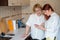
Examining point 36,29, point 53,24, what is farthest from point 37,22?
point 53,24

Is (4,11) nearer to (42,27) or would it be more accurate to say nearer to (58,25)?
(42,27)

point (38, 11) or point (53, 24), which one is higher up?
point (38, 11)

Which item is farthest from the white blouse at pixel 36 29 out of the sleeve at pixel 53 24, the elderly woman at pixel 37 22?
the sleeve at pixel 53 24

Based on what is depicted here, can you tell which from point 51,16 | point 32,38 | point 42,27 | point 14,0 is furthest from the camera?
point 14,0

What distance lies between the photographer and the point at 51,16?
2.40 metres

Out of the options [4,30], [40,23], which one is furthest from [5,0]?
[40,23]

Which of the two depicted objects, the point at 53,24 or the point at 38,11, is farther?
the point at 38,11

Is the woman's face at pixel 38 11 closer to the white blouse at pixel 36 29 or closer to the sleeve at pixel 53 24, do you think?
the white blouse at pixel 36 29

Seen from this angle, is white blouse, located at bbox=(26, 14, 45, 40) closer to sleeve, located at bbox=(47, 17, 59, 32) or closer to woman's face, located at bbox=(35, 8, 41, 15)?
woman's face, located at bbox=(35, 8, 41, 15)

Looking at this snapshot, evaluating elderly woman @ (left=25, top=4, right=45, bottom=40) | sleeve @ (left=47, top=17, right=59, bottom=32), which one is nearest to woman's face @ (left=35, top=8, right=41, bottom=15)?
elderly woman @ (left=25, top=4, right=45, bottom=40)

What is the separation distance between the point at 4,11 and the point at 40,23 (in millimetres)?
877

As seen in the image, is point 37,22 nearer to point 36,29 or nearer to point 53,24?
point 36,29

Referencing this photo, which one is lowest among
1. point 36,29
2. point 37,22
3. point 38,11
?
point 36,29

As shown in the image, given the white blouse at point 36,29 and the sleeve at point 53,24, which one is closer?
the sleeve at point 53,24
